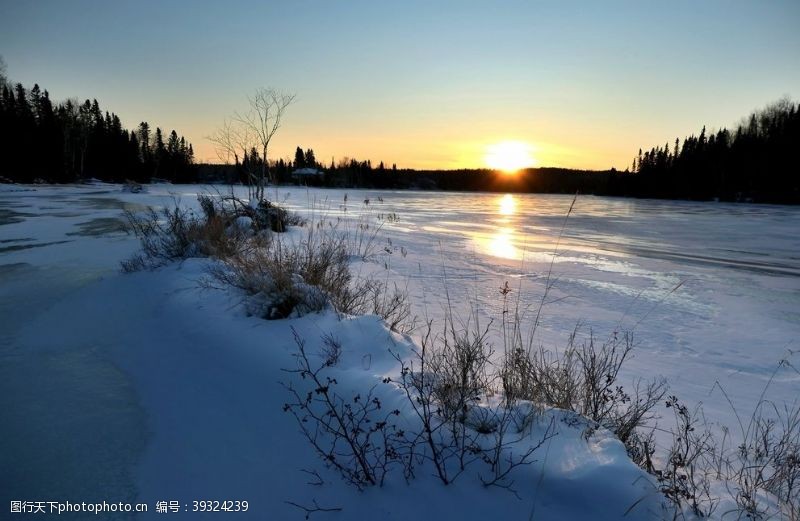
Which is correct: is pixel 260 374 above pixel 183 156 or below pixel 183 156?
below

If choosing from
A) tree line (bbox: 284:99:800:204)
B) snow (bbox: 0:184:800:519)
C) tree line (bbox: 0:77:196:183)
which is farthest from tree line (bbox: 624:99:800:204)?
tree line (bbox: 0:77:196:183)

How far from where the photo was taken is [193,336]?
13.3 ft

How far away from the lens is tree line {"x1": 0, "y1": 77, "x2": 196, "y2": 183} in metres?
44.3

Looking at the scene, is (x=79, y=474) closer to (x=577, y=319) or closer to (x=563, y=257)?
(x=577, y=319)

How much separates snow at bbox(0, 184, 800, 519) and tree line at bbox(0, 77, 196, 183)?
51.3 metres

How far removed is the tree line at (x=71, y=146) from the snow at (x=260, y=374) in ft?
168

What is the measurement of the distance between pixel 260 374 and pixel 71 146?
7430 cm

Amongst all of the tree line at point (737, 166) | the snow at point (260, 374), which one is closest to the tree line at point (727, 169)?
the tree line at point (737, 166)

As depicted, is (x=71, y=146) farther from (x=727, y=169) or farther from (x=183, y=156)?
(x=727, y=169)

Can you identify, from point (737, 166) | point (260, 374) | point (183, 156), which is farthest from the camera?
point (183, 156)

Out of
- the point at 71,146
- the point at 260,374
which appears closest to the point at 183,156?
the point at 71,146

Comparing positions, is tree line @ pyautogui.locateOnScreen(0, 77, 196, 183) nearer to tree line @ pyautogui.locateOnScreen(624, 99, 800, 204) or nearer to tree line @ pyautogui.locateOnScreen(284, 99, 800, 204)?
tree line @ pyautogui.locateOnScreen(284, 99, 800, 204)

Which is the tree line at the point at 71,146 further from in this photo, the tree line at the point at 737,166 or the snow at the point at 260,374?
the tree line at the point at 737,166

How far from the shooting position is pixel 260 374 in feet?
10.6
